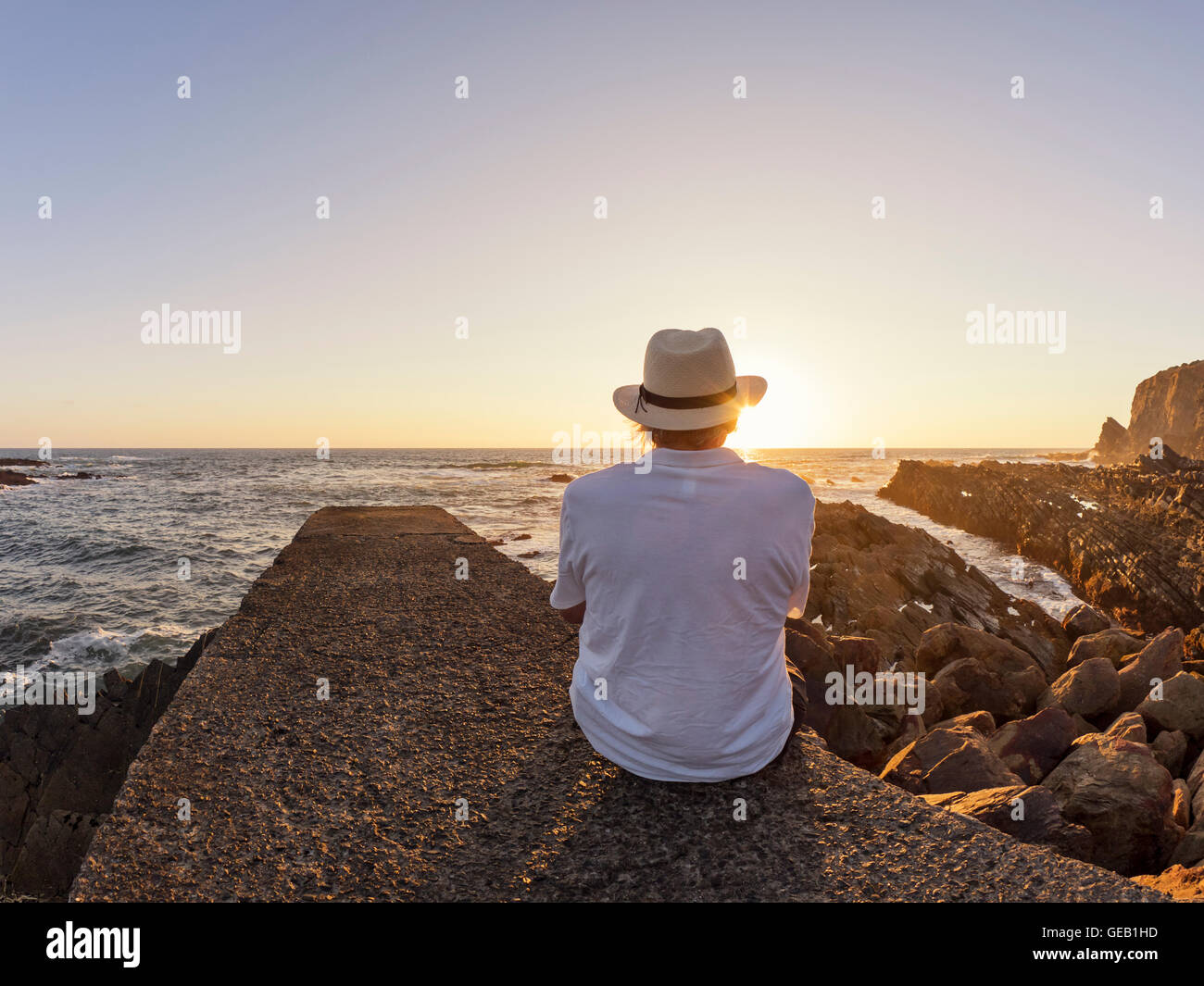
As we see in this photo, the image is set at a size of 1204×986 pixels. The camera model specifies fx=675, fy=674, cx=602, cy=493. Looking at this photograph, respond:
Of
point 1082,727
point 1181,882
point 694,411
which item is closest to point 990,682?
point 1082,727

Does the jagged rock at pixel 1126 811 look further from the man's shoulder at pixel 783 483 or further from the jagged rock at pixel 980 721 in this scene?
the man's shoulder at pixel 783 483

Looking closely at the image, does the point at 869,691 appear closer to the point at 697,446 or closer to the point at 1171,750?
the point at 1171,750

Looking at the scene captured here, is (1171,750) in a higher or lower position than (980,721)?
lower

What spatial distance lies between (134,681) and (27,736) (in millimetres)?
2030

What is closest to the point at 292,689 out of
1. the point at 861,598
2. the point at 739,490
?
the point at 739,490

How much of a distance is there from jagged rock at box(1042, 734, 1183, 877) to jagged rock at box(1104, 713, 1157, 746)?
1345mm

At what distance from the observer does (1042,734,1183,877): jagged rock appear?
11.1ft

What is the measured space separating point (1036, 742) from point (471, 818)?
4.23 meters

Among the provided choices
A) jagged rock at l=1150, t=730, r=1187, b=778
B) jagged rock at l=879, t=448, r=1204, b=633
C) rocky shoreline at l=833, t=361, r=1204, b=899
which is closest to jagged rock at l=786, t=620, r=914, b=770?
rocky shoreline at l=833, t=361, r=1204, b=899

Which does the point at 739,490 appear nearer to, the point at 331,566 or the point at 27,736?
the point at 331,566

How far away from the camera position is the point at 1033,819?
2.87m
